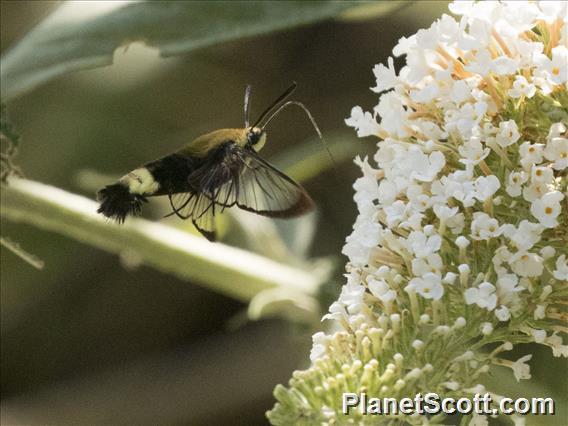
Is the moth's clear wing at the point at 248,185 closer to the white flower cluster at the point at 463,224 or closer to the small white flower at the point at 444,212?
the white flower cluster at the point at 463,224

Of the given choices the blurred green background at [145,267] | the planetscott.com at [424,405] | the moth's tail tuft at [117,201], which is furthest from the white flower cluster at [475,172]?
the blurred green background at [145,267]

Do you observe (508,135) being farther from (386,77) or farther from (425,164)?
(386,77)

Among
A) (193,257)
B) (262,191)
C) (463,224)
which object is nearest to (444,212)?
(463,224)

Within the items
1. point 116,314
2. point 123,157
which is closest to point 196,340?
point 116,314

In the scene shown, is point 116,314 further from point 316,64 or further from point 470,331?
point 470,331

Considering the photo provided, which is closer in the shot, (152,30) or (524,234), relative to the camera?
(524,234)

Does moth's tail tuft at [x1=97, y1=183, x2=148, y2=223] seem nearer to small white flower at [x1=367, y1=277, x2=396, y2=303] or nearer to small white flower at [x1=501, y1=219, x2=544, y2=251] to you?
small white flower at [x1=367, y1=277, x2=396, y2=303]

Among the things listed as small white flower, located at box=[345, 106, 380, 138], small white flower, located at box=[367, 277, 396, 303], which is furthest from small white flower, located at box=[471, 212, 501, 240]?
small white flower, located at box=[345, 106, 380, 138]
